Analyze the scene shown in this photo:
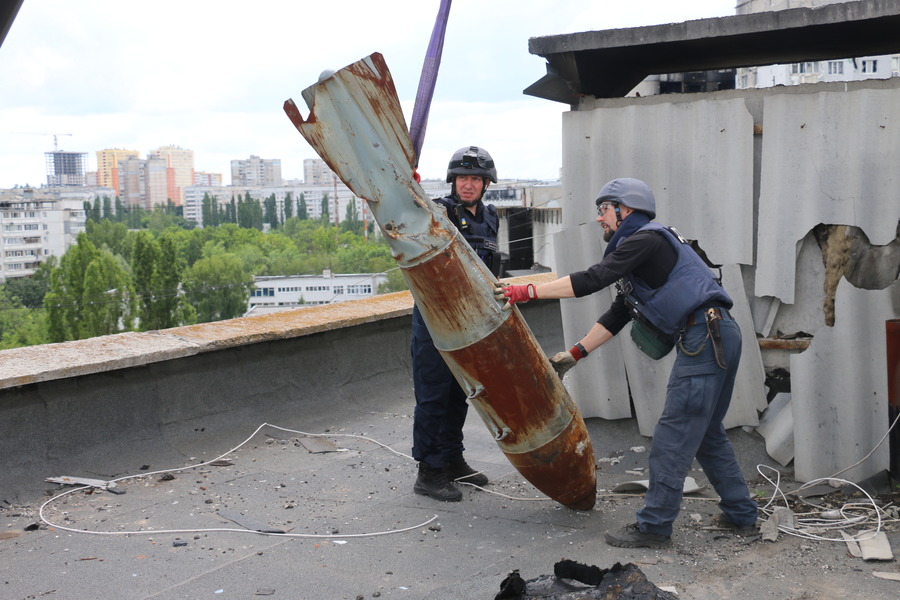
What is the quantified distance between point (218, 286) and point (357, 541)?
308 ft

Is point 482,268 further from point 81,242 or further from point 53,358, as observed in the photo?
point 81,242

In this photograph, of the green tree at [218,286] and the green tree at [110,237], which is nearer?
the green tree at [218,286]

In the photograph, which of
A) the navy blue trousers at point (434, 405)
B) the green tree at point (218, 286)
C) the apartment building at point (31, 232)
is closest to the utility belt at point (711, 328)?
the navy blue trousers at point (434, 405)

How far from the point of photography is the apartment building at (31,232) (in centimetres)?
14075

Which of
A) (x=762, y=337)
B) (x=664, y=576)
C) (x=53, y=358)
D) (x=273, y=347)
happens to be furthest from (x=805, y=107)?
(x=53, y=358)

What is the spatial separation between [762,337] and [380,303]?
393 cm

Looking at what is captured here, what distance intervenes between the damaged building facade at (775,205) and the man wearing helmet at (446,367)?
26.1 inches

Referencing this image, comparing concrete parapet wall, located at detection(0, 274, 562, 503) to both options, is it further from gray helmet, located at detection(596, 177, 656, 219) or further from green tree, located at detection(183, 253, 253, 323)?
green tree, located at detection(183, 253, 253, 323)

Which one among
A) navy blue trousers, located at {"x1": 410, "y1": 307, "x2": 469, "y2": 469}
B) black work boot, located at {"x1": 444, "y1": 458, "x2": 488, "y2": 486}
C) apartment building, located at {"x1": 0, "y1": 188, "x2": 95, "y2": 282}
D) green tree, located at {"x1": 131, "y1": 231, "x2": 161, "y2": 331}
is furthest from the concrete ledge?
apartment building, located at {"x1": 0, "y1": 188, "x2": 95, "y2": 282}

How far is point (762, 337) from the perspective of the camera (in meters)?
5.49

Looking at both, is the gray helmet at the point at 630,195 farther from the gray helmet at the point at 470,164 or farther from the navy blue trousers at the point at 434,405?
the navy blue trousers at the point at 434,405

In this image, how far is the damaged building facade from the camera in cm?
505

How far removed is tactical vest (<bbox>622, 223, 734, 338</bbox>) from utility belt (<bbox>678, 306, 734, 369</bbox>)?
0.11ft

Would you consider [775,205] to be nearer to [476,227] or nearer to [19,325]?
[476,227]
